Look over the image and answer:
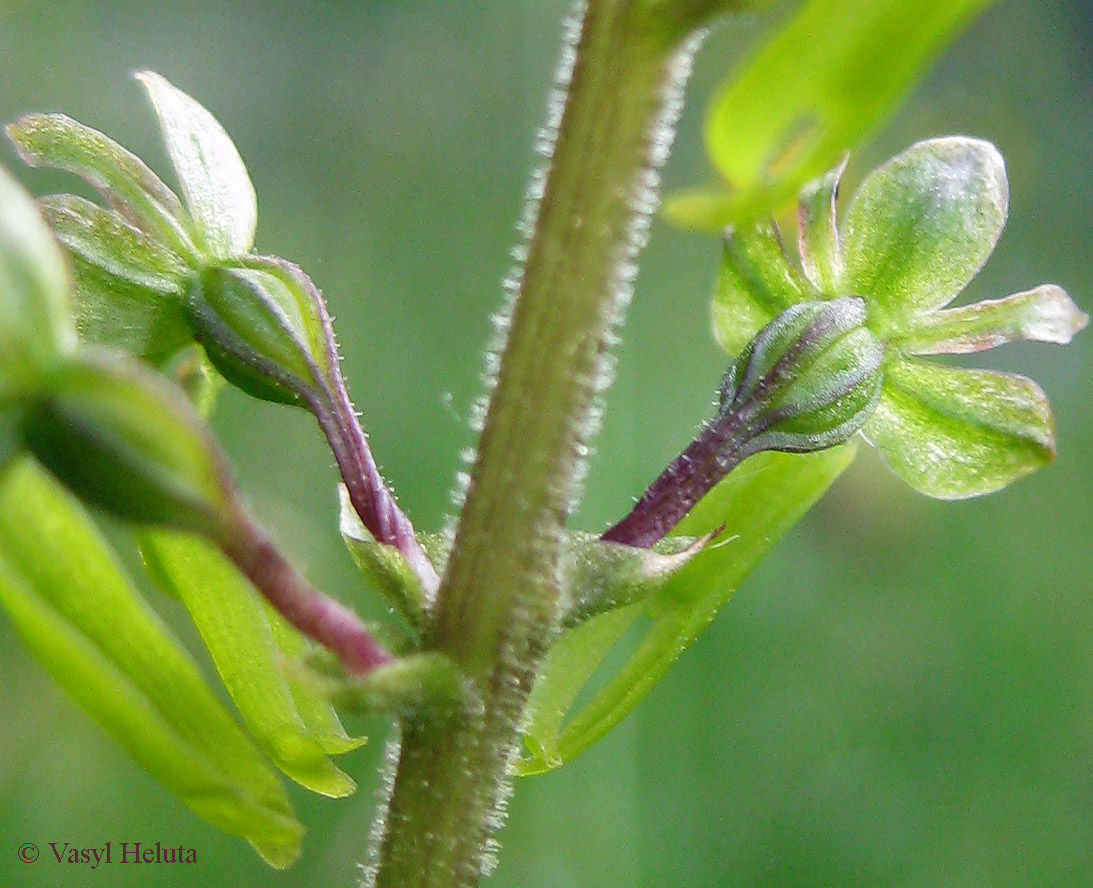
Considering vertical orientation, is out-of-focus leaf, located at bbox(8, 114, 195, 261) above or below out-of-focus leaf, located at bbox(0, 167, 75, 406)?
below

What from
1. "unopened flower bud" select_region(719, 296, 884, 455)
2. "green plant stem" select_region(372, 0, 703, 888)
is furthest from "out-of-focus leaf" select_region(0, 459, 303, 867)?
"unopened flower bud" select_region(719, 296, 884, 455)

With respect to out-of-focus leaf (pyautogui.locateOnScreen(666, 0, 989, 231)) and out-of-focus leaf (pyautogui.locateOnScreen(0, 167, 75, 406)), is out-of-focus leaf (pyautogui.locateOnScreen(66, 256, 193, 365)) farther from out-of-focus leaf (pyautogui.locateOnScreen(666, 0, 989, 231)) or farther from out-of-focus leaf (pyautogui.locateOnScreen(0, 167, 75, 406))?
out-of-focus leaf (pyautogui.locateOnScreen(666, 0, 989, 231))

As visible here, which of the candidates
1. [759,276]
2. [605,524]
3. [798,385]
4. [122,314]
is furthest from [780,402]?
[605,524]

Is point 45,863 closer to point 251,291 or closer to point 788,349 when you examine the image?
point 251,291

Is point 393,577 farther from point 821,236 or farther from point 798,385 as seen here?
point 821,236

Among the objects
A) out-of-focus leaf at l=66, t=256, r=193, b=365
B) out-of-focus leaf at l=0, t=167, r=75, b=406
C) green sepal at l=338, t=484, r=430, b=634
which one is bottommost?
green sepal at l=338, t=484, r=430, b=634

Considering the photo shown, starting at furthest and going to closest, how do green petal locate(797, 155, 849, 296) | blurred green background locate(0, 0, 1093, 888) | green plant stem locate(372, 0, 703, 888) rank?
1. blurred green background locate(0, 0, 1093, 888)
2. green petal locate(797, 155, 849, 296)
3. green plant stem locate(372, 0, 703, 888)
